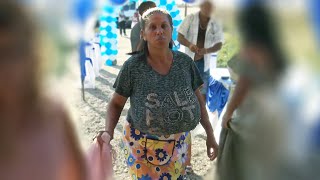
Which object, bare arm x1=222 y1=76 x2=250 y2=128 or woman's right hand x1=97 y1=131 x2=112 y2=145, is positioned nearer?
bare arm x1=222 y1=76 x2=250 y2=128

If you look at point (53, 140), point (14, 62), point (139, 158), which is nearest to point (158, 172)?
point (139, 158)

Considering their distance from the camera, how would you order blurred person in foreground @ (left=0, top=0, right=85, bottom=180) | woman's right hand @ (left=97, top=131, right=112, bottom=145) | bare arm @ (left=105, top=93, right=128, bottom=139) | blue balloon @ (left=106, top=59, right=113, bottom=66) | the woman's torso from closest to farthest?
blurred person in foreground @ (left=0, top=0, right=85, bottom=180) → woman's right hand @ (left=97, top=131, right=112, bottom=145) → the woman's torso → bare arm @ (left=105, top=93, right=128, bottom=139) → blue balloon @ (left=106, top=59, right=113, bottom=66)

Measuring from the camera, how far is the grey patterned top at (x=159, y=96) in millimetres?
1617

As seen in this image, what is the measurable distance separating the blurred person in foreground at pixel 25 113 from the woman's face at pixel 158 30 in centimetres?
100

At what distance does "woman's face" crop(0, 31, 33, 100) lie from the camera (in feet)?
2.05

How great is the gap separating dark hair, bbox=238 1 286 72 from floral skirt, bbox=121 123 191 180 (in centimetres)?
110

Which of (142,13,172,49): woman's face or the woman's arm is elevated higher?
(142,13,172,49): woman's face

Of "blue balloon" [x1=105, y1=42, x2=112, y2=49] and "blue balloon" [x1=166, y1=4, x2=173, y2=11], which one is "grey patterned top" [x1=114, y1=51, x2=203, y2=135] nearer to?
"blue balloon" [x1=166, y1=4, x2=173, y2=11]

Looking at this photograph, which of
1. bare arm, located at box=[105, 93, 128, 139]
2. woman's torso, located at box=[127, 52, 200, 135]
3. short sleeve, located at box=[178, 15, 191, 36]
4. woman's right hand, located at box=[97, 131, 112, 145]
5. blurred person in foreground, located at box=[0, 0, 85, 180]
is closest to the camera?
blurred person in foreground, located at box=[0, 0, 85, 180]

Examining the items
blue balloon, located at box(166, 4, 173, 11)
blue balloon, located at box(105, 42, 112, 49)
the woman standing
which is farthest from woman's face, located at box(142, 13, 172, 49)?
blue balloon, located at box(105, 42, 112, 49)

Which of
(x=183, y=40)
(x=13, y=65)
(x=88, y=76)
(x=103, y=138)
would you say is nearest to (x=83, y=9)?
(x=13, y=65)

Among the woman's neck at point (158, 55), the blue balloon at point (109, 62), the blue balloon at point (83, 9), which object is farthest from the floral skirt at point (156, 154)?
the blue balloon at point (109, 62)

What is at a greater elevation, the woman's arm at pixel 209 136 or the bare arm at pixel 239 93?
the bare arm at pixel 239 93

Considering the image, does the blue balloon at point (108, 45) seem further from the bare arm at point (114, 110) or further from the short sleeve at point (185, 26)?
the bare arm at point (114, 110)
